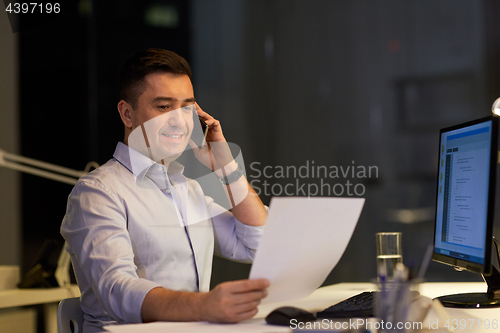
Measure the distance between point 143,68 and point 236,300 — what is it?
84cm

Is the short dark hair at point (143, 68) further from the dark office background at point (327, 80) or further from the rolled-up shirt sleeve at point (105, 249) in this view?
the dark office background at point (327, 80)

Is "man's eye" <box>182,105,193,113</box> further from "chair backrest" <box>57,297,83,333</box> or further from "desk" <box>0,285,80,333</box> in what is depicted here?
"desk" <box>0,285,80,333</box>

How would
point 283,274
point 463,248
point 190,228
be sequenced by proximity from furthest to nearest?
1. point 190,228
2. point 463,248
3. point 283,274

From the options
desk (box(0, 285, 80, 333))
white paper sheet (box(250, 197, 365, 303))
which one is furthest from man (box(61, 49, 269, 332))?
desk (box(0, 285, 80, 333))

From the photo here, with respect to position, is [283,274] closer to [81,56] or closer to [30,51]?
[30,51]

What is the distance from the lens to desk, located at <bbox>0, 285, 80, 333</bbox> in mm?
2031

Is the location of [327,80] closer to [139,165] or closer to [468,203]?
[139,165]

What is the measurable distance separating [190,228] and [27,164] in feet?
4.86

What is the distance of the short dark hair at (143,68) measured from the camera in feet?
4.60

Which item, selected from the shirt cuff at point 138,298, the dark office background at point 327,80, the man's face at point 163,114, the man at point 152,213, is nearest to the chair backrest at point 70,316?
the man at point 152,213

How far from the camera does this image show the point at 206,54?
3.28 m

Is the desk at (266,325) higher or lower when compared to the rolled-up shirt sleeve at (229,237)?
lower

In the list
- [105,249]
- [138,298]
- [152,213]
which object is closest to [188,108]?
[152,213]

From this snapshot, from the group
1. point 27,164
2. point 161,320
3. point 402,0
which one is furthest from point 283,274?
point 402,0
